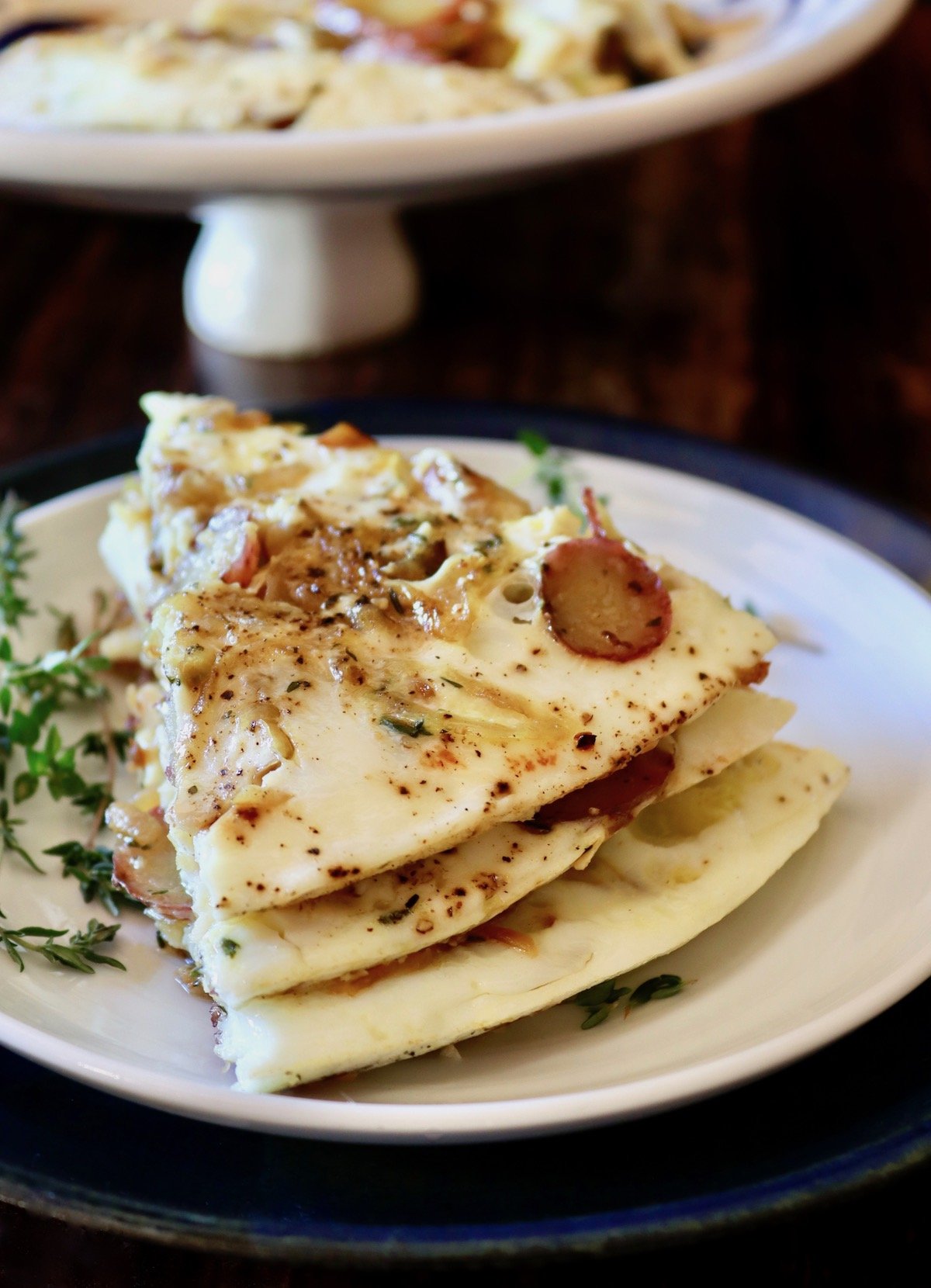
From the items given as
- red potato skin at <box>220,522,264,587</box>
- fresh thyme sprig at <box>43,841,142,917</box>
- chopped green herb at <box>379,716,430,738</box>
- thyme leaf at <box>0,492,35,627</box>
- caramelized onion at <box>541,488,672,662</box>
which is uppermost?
caramelized onion at <box>541,488,672,662</box>

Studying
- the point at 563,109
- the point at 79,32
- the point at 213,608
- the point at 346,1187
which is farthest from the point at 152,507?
the point at 79,32

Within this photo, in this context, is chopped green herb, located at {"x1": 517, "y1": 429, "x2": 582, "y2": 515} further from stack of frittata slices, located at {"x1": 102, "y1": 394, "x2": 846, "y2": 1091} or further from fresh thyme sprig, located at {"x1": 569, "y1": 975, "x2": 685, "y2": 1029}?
fresh thyme sprig, located at {"x1": 569, "y1": 975, "x2": 685, "y2": 1029}

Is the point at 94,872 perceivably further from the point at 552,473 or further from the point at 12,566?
the point at 552,473

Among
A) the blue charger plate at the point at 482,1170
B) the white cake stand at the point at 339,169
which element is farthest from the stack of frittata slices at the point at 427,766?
the white cake stand at the point at 339,169

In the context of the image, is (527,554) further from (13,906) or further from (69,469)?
(69,469)

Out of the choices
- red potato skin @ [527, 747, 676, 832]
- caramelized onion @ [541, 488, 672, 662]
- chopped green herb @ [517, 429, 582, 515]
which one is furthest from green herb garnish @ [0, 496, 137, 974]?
chopped green herb @ [517, 429, 582, 515]

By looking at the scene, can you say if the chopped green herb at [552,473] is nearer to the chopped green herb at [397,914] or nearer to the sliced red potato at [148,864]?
the sliced red potato at [148,864]
